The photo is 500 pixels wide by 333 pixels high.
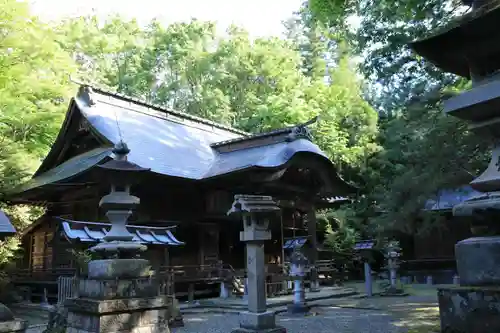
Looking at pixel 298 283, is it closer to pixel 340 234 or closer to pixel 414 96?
pixel 414 96

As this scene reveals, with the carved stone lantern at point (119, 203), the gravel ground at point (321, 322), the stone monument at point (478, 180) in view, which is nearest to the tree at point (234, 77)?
the gravel ground at point (321, 322)

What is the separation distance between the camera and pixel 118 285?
6.73 m

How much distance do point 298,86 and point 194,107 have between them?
25.2 ft

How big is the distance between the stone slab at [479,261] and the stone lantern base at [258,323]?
4359 mm

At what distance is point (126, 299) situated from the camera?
6676 millimetres

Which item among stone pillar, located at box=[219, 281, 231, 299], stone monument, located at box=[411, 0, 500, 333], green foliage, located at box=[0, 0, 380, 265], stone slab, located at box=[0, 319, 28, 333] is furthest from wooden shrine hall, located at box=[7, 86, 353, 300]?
stone monument, located at box=[411, 0, 500, 333]

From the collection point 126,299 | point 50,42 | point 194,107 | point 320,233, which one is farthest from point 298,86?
point 126,299

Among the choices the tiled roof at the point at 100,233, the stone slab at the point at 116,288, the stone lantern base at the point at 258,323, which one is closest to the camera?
the stone slab at the point at 116,288

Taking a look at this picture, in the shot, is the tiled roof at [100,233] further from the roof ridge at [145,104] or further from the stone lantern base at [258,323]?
the roof ridge at [145,104]

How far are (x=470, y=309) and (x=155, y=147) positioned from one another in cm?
1400

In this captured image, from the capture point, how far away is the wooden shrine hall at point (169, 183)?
1491cm

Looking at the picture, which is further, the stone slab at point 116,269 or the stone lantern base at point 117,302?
the stone slab at point 116,269

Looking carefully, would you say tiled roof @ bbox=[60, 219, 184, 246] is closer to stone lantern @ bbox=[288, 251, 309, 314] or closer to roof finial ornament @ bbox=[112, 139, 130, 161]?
roof finial ornament @ bbox=[112, 139, 130, 161]

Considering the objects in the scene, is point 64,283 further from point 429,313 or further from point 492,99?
point 492,99
